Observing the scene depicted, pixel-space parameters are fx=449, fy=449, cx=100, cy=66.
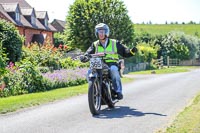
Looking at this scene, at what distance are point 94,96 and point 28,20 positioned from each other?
48663mm

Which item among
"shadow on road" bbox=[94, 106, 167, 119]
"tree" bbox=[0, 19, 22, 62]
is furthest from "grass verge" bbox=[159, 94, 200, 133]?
"tree" bbox=[0, 19, 22, 62]

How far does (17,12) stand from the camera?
53219 millimetres

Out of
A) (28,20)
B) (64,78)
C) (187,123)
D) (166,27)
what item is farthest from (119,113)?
(166,27)

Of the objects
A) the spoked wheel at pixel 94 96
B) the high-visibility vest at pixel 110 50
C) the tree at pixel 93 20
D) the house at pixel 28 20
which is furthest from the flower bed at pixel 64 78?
the tree at pixel 93 20

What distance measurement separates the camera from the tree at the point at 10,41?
1059 inches

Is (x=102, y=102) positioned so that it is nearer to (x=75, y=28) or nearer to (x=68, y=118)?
(x=68, y=118)

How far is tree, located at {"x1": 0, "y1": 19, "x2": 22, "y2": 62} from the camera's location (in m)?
26.9

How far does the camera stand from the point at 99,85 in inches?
416

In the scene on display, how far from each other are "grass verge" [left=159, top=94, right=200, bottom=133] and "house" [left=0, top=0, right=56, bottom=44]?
40299mm

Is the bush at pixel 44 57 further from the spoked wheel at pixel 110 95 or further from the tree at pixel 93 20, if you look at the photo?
the tree at pixel 93 20

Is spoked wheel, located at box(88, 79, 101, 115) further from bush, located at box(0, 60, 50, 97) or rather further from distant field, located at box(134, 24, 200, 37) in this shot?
distant field, located at box(134, 24, 200, 37)

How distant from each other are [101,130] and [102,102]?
9.38 ft

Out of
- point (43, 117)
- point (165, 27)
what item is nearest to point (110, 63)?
point (43, 117)

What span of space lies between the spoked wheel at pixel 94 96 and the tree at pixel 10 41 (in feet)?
55.6
